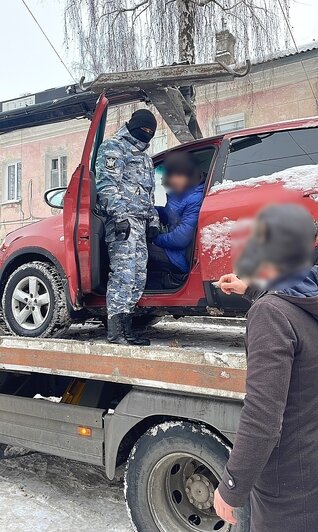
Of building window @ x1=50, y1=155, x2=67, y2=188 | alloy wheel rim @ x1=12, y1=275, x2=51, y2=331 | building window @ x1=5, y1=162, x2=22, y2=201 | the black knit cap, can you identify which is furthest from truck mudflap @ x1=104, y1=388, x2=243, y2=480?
building window @ x1=5, y1=162, x2=22, y2=201

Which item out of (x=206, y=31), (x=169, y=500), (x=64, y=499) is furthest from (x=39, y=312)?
(x=206, y=31)

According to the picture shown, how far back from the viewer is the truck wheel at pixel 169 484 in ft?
9.24

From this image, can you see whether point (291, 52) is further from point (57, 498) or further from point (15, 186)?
point (57, 498)

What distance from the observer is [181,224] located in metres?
3.42

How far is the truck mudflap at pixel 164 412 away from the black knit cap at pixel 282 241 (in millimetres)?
1568

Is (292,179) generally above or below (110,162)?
below

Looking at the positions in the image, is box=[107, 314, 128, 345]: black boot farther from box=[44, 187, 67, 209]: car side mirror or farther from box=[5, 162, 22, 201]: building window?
box=[5, 162, 22, 201]: building window

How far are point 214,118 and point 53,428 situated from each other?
33.0 ft

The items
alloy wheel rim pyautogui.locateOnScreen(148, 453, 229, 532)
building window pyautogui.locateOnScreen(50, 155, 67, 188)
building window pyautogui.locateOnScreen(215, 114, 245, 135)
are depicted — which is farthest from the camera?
building window pyautogui.locateOnScreen(50, 155, 67, 188)

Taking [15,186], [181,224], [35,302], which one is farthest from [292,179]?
[15,186]

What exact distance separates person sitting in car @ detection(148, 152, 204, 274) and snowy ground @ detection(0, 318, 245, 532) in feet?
1.83

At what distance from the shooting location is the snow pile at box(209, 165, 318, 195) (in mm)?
2830

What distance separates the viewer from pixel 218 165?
3377mm

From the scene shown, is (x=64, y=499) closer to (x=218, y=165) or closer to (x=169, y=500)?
(x=169, y=500)
